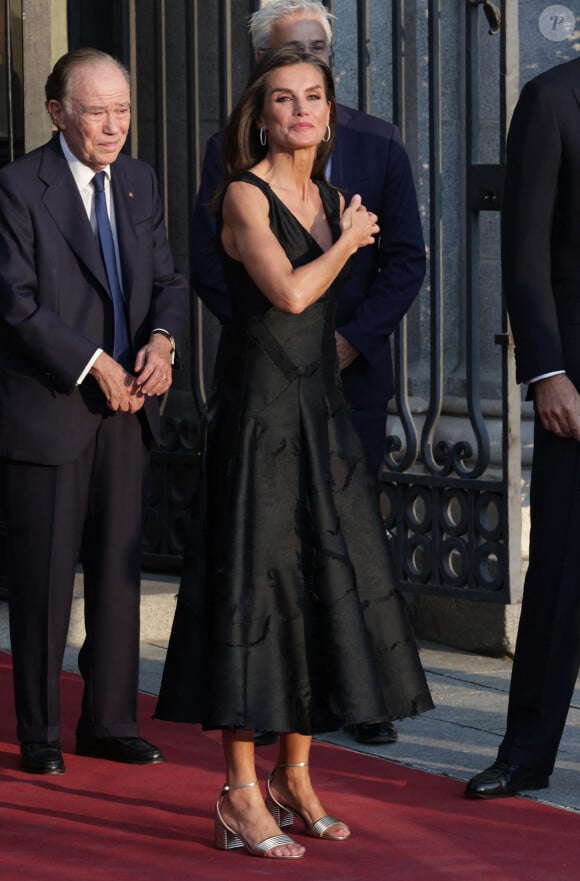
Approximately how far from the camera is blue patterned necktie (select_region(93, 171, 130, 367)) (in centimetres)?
525

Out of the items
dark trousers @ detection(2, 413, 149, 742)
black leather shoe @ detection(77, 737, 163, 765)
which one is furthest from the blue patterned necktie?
black leather shoe @ detection(77, 737, 163, 765)

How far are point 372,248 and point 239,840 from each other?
1.97 meters

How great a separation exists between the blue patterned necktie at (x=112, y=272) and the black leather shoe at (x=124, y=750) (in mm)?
1071

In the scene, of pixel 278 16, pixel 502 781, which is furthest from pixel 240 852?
pixel 278 16

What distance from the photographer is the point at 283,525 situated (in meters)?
4.30

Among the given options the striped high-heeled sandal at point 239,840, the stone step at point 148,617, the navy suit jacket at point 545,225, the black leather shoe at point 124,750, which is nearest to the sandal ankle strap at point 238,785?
the striped high-heeled sandal at point 239,840

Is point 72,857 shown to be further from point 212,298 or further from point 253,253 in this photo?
point 212,298

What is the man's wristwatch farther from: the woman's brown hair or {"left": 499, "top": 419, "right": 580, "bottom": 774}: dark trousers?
{"left": 499, "top": 419, "right": 580, "bottom": 774}: dark trousers

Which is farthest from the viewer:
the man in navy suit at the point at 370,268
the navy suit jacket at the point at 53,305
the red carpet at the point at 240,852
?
the man in navy suit at the point at 370,268

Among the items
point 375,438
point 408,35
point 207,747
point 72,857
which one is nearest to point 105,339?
point 375,438

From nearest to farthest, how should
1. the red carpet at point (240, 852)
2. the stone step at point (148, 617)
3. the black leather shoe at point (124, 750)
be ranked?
the red carpet at point (240, 852) → the black leather shoe at point (124, 750) → the stone step at point (148, 617)

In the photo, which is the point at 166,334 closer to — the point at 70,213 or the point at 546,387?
the point at 70,213

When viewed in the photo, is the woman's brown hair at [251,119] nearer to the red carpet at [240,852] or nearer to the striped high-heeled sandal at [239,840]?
the striped high-heeled sandal at [239,840]

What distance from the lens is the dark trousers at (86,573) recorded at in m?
5.20
